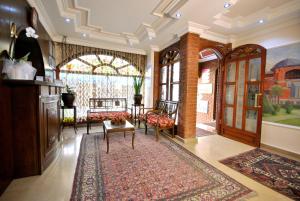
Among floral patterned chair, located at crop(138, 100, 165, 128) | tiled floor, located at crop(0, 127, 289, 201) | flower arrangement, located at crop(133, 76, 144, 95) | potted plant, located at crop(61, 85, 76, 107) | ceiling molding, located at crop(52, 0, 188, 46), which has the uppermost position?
ceiling molding, located at crop(52, 0, 188, 46)

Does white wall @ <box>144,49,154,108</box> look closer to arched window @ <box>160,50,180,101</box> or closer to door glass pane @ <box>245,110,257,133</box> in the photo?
arched window @ <box>160,50,180,101</box>

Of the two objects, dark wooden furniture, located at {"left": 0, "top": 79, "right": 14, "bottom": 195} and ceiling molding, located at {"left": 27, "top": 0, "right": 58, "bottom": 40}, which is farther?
ceiling molding, located at {"left": 27, "top": 0, "right": 58, "bottom": 40}

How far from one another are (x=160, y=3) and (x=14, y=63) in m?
2.51

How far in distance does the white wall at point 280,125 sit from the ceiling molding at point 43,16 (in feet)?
15.4

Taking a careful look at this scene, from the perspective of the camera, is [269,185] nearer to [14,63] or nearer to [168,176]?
[168,176]

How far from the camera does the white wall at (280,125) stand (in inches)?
110

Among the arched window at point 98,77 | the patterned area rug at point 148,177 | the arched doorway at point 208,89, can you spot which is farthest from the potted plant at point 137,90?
the arched doorway at point 208,89

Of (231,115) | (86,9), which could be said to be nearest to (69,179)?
(86,9)

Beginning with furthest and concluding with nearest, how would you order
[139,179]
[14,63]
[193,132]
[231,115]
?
[231,115] < [193,132] < [139,179] < [14,63]

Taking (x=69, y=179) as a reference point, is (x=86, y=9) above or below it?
above

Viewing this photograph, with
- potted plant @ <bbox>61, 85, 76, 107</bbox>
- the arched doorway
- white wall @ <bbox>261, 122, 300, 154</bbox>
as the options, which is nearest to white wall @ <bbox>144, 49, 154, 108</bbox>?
the arched doorway

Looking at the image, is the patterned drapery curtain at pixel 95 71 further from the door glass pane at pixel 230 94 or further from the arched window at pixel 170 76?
the door glass pane at pixel 230 94

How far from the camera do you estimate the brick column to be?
3.33 m

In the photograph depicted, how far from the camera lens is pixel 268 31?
3.17 meters
